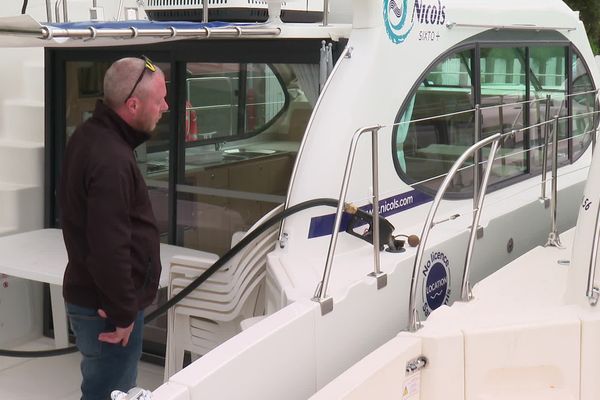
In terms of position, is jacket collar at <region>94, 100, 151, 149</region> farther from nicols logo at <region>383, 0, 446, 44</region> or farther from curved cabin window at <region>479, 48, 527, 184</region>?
curved cabin window at <region>479, 48, 527, 184</region>

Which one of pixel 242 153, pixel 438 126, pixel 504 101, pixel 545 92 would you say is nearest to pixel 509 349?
pixel 438 126

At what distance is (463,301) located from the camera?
353 centimetres

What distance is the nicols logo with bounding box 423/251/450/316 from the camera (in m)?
3.92

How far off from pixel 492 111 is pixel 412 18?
3.45ft

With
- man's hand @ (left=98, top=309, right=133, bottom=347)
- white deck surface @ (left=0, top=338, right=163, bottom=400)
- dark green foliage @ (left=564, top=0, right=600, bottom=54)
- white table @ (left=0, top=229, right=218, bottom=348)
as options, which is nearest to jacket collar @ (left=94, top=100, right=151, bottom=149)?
man's hand @ (left=98, top=309, right=133, bottom=347)

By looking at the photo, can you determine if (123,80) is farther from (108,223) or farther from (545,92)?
(545,92)

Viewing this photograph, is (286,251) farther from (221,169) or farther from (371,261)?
(221,169)

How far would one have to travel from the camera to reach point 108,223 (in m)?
2.93

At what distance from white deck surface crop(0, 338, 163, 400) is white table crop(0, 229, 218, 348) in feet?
0.84

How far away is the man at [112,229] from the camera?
9.70 ft

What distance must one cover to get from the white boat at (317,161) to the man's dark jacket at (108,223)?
0.44 metres

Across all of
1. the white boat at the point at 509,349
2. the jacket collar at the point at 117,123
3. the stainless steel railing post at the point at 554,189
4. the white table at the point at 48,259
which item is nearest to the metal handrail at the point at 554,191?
the stainless steel railing post at the point at 554,189

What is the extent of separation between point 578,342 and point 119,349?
1.80 meters

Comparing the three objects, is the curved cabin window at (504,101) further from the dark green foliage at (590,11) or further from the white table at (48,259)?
the dark green foliage at (590,11)
